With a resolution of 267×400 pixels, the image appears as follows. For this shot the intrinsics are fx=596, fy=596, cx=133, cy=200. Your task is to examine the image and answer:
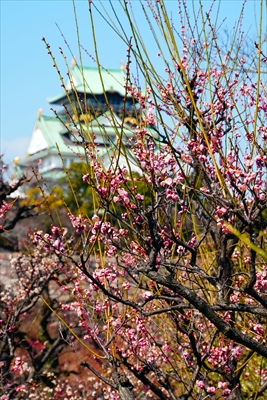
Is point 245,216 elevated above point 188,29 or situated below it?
below

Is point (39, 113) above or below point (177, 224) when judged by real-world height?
above

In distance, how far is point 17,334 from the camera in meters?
11.5

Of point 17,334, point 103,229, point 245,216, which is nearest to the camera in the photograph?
point 245,216

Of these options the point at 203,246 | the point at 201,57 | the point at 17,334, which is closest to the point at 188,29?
the point at 201,57

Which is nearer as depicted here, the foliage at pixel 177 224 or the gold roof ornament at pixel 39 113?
the foliage at pixel 177 224

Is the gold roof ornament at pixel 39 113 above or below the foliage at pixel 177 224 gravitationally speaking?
above

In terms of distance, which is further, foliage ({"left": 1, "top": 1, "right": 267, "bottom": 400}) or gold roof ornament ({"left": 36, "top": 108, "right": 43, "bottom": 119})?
gold roof ornament ({"left": 36, "top": 108, "right": 43, "bottom": 119})

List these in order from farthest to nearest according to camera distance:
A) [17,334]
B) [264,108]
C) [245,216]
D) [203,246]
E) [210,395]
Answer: [17,334]
[203,246]
[210,395]
[264,108]
[245,216]

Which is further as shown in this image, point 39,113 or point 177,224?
point 39,113

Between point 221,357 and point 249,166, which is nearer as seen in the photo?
point 249,166

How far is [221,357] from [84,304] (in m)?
1.40

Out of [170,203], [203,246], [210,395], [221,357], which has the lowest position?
[210,395]

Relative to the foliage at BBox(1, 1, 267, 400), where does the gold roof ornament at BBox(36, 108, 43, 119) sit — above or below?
above

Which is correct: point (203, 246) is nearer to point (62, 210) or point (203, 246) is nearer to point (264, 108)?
point (264, 108)
